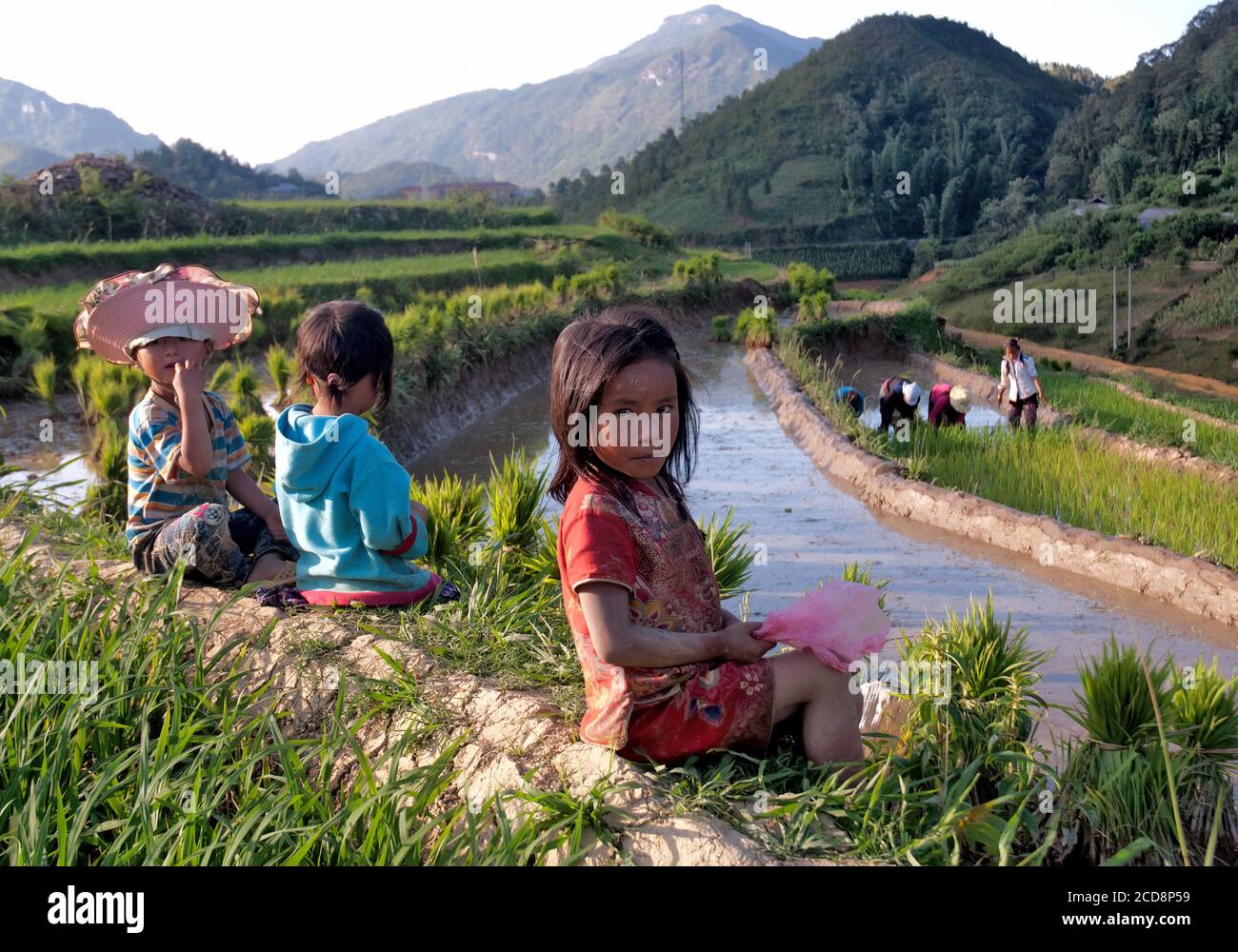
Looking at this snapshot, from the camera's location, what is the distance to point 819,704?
2285 millimetres

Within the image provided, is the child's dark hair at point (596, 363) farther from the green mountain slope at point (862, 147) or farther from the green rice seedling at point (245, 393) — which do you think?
the green mountain slope at point (862, 147)

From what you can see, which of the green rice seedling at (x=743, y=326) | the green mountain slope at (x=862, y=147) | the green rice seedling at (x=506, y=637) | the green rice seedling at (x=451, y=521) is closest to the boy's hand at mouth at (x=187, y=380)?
the green rice seedling at (x=451, y=521)

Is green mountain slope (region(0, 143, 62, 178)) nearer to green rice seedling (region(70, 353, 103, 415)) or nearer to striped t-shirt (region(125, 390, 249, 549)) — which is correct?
green rice seedling (region(70, 353, 103, 415))

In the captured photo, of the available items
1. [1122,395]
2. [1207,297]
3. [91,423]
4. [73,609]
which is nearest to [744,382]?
[1122,395]

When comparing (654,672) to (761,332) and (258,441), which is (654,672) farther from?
(761,332)

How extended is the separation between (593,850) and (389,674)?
96cm

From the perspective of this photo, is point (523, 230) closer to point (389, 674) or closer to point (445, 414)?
point (445, 414)

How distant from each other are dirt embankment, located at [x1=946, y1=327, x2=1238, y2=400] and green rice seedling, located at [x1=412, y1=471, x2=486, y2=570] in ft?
55.6

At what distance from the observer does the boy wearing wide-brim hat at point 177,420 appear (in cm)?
335

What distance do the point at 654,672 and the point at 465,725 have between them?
596 mm

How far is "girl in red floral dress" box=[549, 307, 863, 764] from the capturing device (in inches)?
83.9

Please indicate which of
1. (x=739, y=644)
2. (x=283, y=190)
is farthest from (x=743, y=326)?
(x=283, y=190)

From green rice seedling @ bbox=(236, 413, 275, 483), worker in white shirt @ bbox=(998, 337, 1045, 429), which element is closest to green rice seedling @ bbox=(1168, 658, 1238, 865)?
green rice seedling @ bbox=(236, 413, 275, 483)
